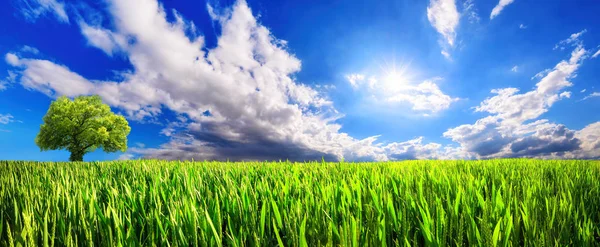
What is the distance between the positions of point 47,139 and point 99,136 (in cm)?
510

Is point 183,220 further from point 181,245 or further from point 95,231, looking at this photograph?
point 95,231

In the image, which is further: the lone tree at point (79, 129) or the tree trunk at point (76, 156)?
the tree trunk at point (76, 156)

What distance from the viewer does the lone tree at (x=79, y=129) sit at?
32094 millimetres

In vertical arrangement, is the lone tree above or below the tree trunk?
above

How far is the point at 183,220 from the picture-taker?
1.60 metres

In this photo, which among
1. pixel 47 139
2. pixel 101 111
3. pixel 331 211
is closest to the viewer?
pixel 331 211

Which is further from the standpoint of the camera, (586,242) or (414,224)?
(414,224)

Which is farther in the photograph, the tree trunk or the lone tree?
the tree trunk

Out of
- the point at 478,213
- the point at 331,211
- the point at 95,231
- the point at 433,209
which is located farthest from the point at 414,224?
the point at 95,231

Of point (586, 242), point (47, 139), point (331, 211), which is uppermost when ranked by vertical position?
point (47, 139)

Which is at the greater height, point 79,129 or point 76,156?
point 79,129

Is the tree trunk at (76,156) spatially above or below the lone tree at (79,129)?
below

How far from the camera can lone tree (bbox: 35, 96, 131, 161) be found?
32094 mm

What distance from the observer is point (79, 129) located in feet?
107
